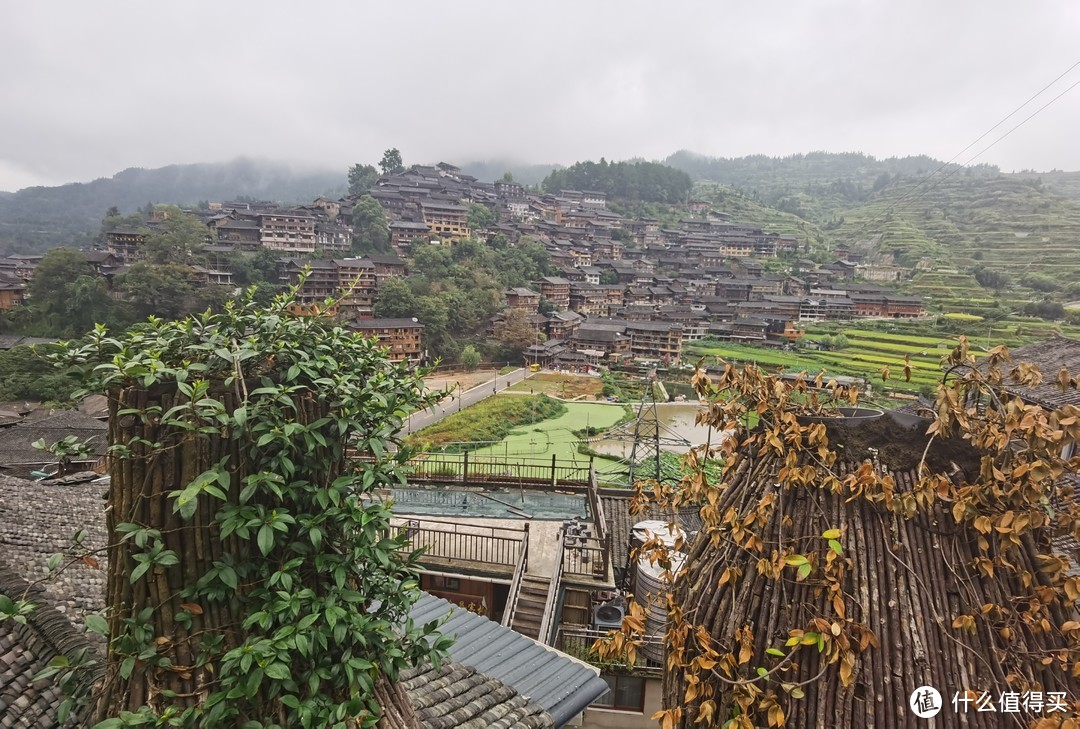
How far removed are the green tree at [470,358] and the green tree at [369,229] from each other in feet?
56.7

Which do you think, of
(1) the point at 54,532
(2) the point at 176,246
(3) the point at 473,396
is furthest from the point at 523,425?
(2) the point at 176,246

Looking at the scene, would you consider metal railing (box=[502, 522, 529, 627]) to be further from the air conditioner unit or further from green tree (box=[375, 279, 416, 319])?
green tree (box=[375, 279, 416, 319])

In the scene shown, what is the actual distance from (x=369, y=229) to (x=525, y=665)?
53007 mm

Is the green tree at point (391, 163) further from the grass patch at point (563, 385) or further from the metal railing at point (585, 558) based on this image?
the metal railing at point (585, 558)

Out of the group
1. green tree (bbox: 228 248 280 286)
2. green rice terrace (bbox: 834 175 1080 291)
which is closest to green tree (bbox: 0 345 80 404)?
green tree (bbox: 228 248 280 286)

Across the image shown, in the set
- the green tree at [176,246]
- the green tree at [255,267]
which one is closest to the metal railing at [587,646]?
the green tree at [255,267]

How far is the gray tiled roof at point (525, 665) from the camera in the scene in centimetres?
389

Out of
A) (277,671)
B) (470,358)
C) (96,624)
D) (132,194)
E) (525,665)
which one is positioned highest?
(132,194)

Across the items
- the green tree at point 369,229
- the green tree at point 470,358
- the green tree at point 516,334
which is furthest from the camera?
the green tree at point 369,229

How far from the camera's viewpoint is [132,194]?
133 metres

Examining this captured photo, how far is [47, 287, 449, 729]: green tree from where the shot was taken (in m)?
1.86

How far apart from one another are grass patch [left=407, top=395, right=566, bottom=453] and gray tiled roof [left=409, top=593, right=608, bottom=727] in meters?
19.9

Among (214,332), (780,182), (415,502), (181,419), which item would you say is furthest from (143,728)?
(780,182)

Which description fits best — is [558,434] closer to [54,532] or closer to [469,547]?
[469,547]
